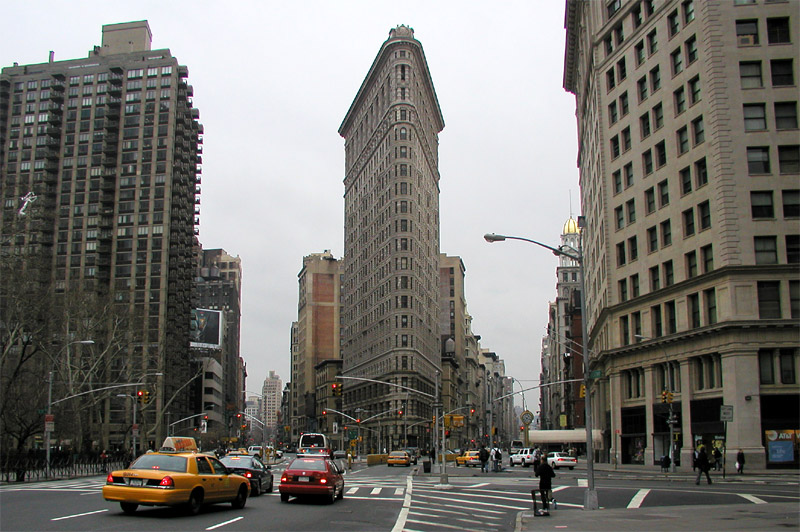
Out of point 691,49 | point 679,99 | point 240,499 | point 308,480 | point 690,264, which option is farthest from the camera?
point 679,99

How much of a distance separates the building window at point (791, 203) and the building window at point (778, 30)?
34.3ft

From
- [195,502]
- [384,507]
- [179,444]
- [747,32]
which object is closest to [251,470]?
[384,507]

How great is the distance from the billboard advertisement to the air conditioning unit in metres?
131

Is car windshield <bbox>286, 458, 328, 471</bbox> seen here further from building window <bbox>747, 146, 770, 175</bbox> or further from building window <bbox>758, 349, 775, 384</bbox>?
building window <bbox>747, 146, 770, 175</bbox>

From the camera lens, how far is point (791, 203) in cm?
5031

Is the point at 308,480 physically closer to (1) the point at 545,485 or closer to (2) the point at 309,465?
(2) the point at 309,465

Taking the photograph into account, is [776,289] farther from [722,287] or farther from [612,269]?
[612,269]

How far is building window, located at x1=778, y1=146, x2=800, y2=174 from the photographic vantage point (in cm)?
5081

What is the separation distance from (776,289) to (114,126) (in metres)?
117

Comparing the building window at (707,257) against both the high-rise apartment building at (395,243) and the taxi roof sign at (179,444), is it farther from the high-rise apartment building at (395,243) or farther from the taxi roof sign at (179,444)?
the high-rise apartment building at (395,243)

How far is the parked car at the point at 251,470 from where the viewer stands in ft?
93.6

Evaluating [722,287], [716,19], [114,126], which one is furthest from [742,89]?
[114,126]

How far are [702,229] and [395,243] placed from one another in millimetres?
79259

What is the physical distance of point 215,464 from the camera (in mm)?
A: 22109
